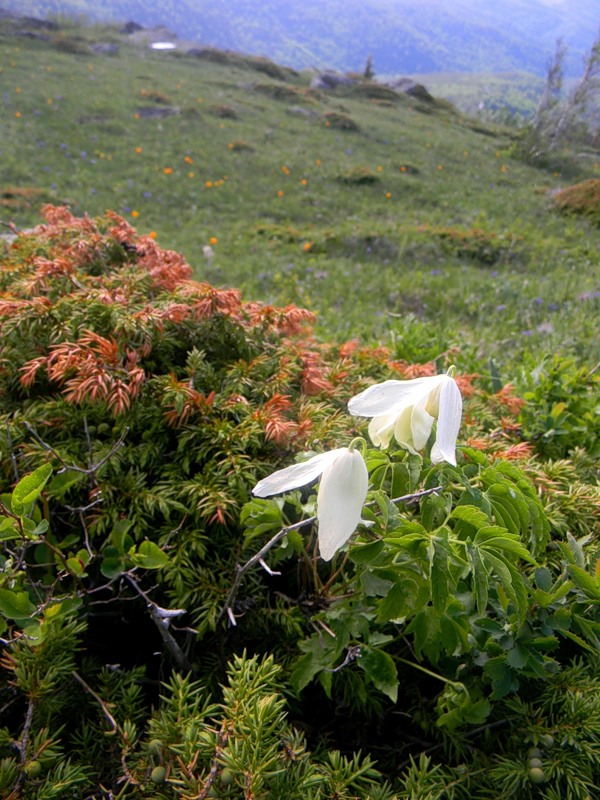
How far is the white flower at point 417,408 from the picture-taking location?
982mm

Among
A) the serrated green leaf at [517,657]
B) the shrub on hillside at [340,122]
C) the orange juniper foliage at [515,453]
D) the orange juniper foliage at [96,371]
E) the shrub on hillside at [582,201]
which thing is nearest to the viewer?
→ the serrated green leaf at [517,657]

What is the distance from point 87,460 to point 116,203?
458 inches

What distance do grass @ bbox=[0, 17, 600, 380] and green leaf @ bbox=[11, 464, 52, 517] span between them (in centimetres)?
242

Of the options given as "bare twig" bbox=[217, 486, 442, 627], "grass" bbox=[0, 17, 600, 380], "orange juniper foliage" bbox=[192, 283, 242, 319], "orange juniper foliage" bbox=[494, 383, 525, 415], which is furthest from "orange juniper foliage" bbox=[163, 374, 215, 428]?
"grass" bbox=[0, 17, 600, 380]

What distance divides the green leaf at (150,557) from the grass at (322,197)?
2.22m

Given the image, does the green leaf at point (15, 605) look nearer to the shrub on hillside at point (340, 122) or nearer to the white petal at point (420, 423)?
the white petal at point (420, 423)

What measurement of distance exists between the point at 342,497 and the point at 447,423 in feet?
0.81

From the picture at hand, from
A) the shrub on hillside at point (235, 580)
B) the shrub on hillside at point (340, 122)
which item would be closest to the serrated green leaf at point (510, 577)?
the shrub on hillside at point (235, 580)

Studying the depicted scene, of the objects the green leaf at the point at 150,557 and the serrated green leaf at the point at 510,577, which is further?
the green leaf at the point at 150,557

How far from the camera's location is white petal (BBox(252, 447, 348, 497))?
38.2 inches

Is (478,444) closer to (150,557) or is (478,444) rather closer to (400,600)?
(400,600)

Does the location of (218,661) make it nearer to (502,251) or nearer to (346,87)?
(502,251)

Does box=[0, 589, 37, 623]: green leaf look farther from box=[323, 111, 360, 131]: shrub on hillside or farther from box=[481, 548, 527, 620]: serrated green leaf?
box=[323, 111, 360, 131]: shrub on hillside

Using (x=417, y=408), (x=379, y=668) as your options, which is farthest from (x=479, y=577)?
(x=379, y=668)
